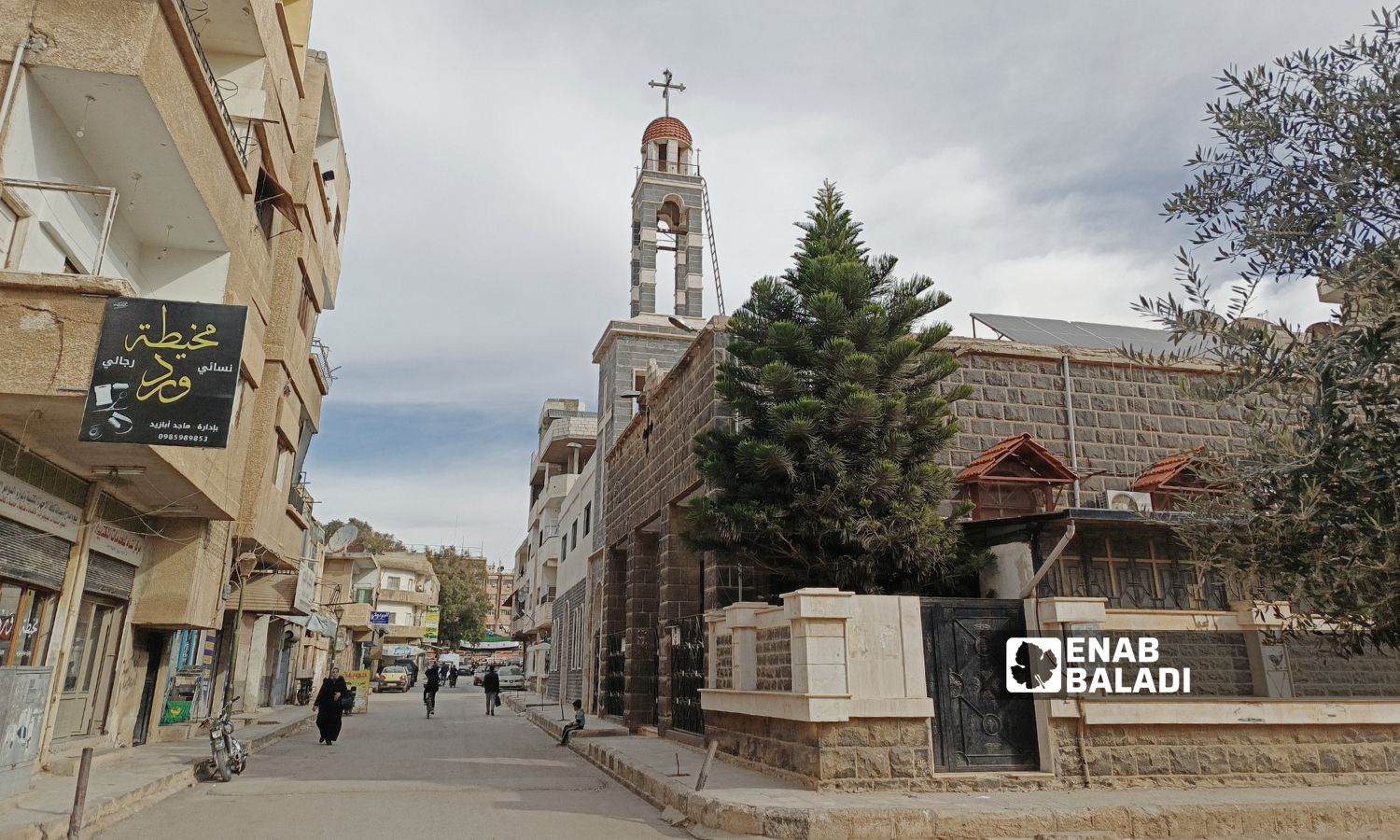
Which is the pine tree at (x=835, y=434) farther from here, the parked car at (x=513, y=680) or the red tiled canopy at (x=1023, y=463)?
the parked car at (x=513, y=680)

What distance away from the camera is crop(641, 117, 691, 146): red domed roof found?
90.5ft

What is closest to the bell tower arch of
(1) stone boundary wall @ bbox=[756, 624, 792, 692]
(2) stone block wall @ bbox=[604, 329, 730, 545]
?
(2) stone block wall @ bbox=[604, 329, 730, 545]

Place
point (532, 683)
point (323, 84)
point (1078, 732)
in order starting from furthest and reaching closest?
point (532, 683) → point (323, 84) → point (1078, 732)

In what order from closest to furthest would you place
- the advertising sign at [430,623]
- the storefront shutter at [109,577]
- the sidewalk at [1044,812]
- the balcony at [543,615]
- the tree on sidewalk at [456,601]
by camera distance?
1. the sidewalk at [1044,812]
2. the storefront shutter at [109,577]
3. the balcony at [543,615]
4. the advertising sign at [430,623]
5. the tree on sidewalk at [456,601]

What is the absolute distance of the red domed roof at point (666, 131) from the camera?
2759 centimetres

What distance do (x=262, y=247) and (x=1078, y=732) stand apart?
48.1ft

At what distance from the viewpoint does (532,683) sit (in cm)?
4675

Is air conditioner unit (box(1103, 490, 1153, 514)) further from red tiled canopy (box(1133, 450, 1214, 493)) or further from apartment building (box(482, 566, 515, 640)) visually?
apartment building (box(482, 566, 515, 640))

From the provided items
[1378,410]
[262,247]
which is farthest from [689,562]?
[1378,410]

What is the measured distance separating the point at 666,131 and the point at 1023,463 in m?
18.3

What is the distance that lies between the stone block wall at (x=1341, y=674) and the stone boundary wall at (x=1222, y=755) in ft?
5.82

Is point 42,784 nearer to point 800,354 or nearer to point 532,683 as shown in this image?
point 800,354

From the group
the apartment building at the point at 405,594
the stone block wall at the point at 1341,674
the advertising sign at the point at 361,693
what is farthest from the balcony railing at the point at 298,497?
the apartment building at the point at 405,594

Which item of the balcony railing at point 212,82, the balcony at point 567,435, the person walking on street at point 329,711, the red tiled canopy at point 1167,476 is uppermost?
the balcony at point 567,435
